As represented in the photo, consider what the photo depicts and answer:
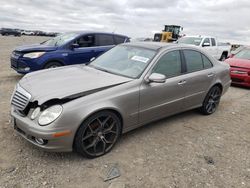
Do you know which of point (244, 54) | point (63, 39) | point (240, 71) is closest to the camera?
point (63, 39)

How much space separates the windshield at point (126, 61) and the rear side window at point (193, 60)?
0.85 m

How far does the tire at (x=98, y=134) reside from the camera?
123 inches

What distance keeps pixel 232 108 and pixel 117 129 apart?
3.77 meters

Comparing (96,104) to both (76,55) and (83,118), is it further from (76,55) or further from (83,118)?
(76,55)

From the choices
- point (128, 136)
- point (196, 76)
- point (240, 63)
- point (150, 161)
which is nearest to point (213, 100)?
point (196, 76)

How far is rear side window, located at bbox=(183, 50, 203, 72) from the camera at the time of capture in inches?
181

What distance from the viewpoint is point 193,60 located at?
4.74m

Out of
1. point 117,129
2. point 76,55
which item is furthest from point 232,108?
point 76,55

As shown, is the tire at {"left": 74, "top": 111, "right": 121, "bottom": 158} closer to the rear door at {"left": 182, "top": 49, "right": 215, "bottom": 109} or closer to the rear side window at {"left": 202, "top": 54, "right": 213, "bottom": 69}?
the rear door at {"left": 182, "top": 49, "right": 215, "bottom": 109}

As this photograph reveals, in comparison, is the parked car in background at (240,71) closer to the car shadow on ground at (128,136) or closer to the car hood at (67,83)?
the car shadow on ground at (128,136)

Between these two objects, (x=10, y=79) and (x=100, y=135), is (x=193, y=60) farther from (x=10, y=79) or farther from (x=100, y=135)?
(x=10, y=79)

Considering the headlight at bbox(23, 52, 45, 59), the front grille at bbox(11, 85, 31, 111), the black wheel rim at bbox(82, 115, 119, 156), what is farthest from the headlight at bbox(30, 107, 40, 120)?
the headlight at bbox(23, 52, 45, 59)

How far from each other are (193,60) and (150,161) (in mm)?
2328

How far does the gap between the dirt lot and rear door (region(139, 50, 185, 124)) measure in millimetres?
413
